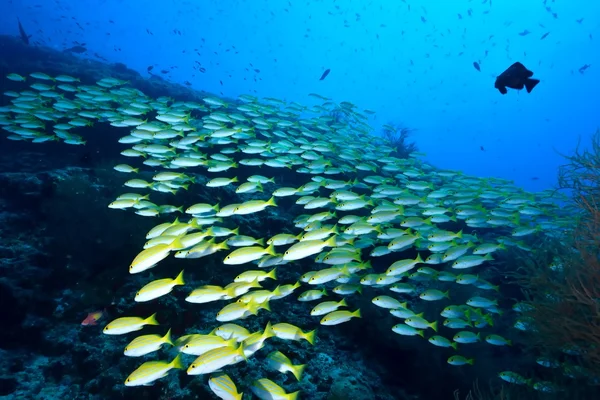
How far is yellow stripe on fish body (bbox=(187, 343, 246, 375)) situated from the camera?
3.13 metres

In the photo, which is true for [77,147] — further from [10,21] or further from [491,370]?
[10,21]

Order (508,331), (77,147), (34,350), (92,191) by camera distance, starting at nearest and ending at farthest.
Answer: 1. (34,350)
2. (508,331)
3. (92,191)
4. (77,147)

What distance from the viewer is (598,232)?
16.3ft

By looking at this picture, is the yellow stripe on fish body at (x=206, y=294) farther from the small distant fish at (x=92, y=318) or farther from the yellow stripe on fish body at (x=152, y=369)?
the small distant fish at (x=92, y=318)

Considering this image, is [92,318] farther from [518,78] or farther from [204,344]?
[518,78]

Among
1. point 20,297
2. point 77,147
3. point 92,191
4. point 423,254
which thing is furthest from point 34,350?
point 423,254

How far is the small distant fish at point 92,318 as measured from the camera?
541 cm

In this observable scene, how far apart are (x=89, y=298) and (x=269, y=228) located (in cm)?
427

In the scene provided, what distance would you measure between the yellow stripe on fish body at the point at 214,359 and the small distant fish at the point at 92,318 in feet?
10.9

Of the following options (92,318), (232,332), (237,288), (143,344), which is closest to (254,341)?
(232,332)

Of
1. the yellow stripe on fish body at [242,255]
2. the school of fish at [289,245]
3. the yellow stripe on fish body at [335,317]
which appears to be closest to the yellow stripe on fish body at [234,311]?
the school of fish at [289,245]

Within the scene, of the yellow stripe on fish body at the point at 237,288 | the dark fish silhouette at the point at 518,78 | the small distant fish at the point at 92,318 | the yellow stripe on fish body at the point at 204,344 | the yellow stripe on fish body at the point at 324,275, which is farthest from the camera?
the dark fish silhouette at the point at 518,78

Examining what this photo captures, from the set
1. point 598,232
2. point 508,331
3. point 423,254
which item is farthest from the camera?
point 423,254

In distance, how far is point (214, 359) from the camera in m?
3.19
